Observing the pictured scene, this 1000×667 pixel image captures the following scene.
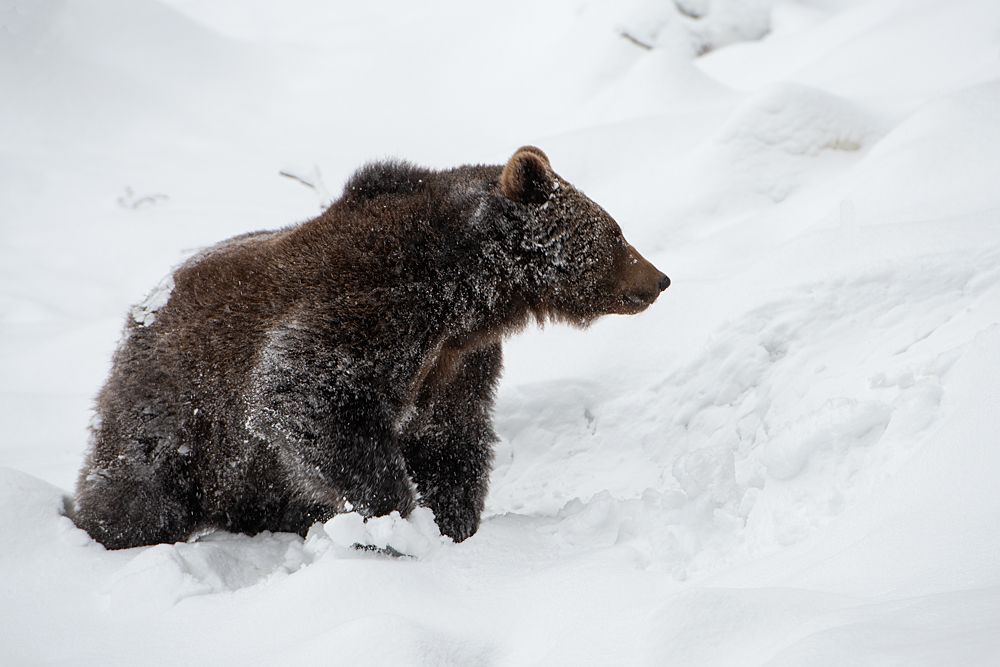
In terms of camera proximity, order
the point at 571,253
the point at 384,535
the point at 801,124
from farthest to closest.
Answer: the point at 801,124
the point at 571,253
the point at 384,535

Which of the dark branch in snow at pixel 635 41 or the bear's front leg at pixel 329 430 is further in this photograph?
the dark branch in snow at pixel 635 41

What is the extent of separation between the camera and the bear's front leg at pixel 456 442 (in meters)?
Result: 3.92

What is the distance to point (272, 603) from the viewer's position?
2637mm

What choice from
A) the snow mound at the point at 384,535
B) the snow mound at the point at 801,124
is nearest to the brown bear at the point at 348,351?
the snow mound at the point at 384,535

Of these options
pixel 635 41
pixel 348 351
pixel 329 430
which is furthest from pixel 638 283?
pixel 635 41

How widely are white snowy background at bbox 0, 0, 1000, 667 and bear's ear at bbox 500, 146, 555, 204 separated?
142 centimetres

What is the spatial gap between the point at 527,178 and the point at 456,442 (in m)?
1.52

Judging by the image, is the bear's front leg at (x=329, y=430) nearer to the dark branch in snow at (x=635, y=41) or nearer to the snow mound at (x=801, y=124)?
the snow mound at (x=801, y=124)

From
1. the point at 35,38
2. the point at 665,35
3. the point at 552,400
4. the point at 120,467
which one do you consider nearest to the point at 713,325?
the point at 552,400

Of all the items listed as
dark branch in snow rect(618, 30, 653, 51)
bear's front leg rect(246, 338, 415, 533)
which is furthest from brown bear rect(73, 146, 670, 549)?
dark branch in snow rect(618, 30, 653, 51)

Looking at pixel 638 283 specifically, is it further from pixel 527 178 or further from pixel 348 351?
pixel 348 351

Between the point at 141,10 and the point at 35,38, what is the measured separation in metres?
2.63

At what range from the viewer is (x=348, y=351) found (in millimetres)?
3336

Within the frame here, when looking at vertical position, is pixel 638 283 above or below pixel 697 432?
above
